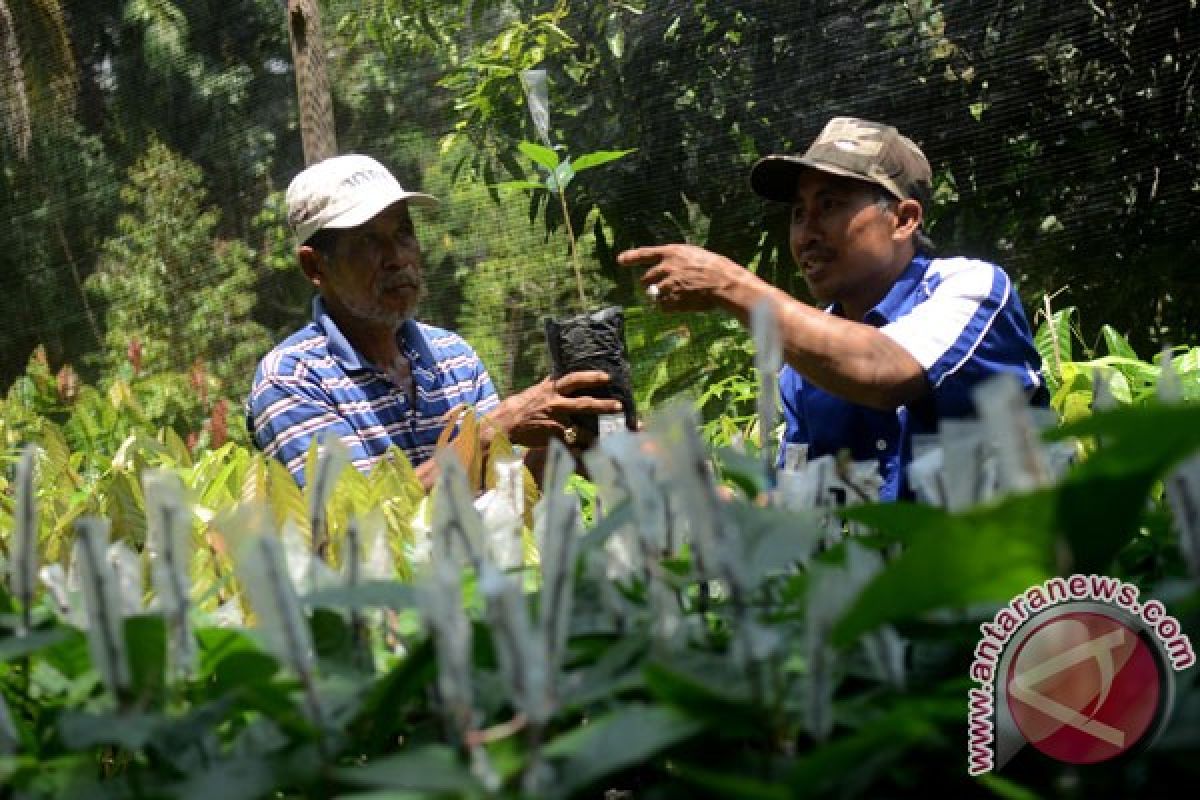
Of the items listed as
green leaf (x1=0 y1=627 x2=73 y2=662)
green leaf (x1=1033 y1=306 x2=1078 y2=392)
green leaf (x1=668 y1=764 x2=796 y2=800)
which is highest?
green leaf (x1=0 y1=627 x2=73 y2=662)

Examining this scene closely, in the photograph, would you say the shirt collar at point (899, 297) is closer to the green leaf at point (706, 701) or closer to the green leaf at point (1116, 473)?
the green leaf at point (1116, 473)

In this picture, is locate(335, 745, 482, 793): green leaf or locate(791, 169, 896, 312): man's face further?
locate(791, 169, 896, 312): man's face

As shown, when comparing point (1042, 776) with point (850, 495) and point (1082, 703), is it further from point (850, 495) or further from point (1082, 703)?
point (850, 495)

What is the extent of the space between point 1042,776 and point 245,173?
4.80 metres

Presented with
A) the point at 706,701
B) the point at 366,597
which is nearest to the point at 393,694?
the point at 366,597

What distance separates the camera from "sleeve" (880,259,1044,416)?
6.01 ft

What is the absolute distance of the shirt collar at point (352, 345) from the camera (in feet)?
8.91

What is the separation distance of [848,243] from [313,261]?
45.3 inches

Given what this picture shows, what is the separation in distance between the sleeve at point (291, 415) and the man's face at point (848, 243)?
2.80ft

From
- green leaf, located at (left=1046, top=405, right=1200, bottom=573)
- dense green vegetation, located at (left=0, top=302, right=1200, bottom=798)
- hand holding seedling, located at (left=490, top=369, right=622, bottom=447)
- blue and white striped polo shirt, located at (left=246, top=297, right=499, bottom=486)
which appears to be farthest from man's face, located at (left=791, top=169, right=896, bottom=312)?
green leaf, located at (left=1046, top=405, right=1200, bottom=573)

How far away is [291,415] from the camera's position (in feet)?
8.46

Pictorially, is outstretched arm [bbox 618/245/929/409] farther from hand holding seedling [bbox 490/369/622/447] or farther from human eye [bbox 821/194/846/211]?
human eye [bbox 821/194/846/211]

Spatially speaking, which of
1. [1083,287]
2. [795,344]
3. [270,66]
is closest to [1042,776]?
[795,344]

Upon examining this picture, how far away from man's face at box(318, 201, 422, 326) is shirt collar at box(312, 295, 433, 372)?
0.05 m
